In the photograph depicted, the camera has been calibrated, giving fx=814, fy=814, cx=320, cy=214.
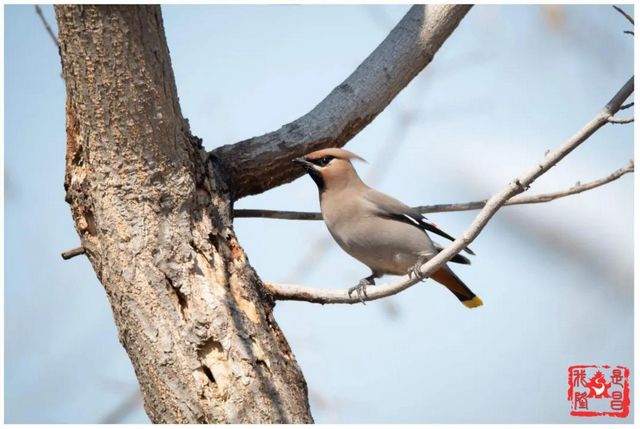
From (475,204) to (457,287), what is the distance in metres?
0.95

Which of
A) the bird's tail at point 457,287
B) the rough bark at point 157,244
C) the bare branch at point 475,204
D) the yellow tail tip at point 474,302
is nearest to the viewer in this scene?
the rough bark at point 157,244

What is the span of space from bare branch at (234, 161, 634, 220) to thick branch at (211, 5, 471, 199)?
0.18 m

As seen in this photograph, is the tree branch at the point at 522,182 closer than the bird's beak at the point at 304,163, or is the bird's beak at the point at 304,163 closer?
the tree branch at the point at 522,182

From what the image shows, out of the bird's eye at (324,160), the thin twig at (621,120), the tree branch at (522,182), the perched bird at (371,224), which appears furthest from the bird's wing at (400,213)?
the thin twig at (621,120)

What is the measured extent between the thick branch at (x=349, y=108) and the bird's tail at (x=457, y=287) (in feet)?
3.25

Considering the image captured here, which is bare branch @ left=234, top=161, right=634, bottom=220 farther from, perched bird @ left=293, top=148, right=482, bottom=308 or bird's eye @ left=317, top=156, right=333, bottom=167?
bird's eye @ left=317, top=156, right=333, bottom=167

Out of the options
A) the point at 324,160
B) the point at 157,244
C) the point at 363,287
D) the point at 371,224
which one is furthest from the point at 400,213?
the point at 157,244

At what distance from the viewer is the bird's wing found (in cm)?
457

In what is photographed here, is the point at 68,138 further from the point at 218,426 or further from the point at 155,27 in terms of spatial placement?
the point at 218,426

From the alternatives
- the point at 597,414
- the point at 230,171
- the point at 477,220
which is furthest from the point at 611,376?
the point at 230,171

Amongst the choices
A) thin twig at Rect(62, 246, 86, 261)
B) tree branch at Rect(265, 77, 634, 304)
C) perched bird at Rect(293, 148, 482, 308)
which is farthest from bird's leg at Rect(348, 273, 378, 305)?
thin twig at Rect(62, 246, 86, 261)

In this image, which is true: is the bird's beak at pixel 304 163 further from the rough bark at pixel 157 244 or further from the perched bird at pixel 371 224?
the rough bark at pixel 157 244

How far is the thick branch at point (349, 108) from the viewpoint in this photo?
4023 millimetres

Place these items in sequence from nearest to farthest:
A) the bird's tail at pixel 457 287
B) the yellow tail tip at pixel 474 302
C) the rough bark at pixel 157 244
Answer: the rough bark at pixel 157 244 < the bird's tail at pixel 457 287 < the yellow tail tip at pixel 474 302
